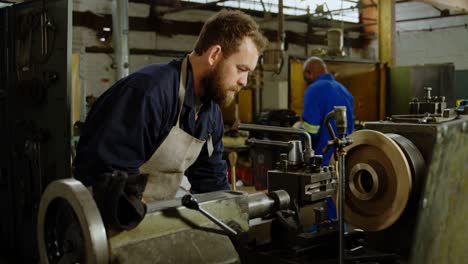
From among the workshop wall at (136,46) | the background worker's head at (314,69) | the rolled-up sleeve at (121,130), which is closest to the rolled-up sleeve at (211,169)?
the rolled-up sleeve at (121,130)

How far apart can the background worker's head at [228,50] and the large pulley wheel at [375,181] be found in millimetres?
405

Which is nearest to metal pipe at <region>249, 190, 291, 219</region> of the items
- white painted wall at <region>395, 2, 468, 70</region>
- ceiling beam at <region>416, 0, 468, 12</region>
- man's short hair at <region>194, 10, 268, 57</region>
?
man's short hair at <region>194, 10, 268, 57</region>

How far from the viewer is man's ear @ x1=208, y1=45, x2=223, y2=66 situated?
1372 millimetres

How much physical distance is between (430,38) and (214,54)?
819 cm

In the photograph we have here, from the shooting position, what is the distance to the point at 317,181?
3.65 ft

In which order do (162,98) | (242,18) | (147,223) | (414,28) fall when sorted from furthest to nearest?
(414,28), (242,18), (162,98), (147,223)

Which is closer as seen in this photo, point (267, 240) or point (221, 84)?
point (267, 240)

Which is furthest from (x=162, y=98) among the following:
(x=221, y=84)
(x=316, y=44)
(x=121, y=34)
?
(x=316, y=44)

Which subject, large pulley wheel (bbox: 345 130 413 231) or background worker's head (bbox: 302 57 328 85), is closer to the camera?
large pulley wheel (bbox: 345 130 413 231)

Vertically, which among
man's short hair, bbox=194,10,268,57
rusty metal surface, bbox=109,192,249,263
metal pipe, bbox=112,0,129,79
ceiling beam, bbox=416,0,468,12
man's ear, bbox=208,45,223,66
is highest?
ceiling beam, bbox=416,0,468,12

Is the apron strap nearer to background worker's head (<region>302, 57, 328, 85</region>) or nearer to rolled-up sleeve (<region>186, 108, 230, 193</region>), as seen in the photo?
rolled-up sleeve (<region>186, 108, 230, 193</region>)

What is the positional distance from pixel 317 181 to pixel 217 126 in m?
0.56

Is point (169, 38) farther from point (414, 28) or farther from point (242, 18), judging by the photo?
point (242, 18)

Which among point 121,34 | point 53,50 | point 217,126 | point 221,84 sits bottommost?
point 217,126
